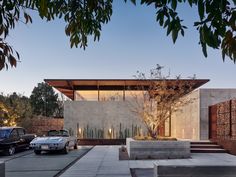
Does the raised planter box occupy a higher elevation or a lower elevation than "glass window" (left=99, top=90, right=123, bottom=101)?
lower

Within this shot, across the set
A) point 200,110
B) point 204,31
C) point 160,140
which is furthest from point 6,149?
point 204,31

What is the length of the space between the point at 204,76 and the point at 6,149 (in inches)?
608

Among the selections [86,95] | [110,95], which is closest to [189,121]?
[110,95]

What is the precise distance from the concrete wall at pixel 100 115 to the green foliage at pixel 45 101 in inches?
1064

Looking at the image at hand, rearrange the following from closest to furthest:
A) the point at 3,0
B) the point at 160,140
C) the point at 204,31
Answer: the point at 204,31, the point at 3,0, the point at 160,140

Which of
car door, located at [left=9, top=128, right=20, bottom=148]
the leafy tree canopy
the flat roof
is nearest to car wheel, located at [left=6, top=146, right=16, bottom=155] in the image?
car door, located at [left=9, top=128, right=20, bottom=148]

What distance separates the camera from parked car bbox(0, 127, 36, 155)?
22.1 meters

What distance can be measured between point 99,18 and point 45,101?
5453 cm

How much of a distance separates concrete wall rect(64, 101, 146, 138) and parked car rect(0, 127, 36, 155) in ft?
18.6

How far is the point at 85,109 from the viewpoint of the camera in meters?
31.1

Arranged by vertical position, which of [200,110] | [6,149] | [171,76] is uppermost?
[171,76]

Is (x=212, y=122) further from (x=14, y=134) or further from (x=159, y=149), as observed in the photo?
(x=14, y=134)

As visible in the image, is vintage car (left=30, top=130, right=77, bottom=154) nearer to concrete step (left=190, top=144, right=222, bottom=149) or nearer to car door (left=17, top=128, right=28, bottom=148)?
car door (left=17, top=128, right=28, bottom=148)

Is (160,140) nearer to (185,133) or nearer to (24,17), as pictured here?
(185,133)
